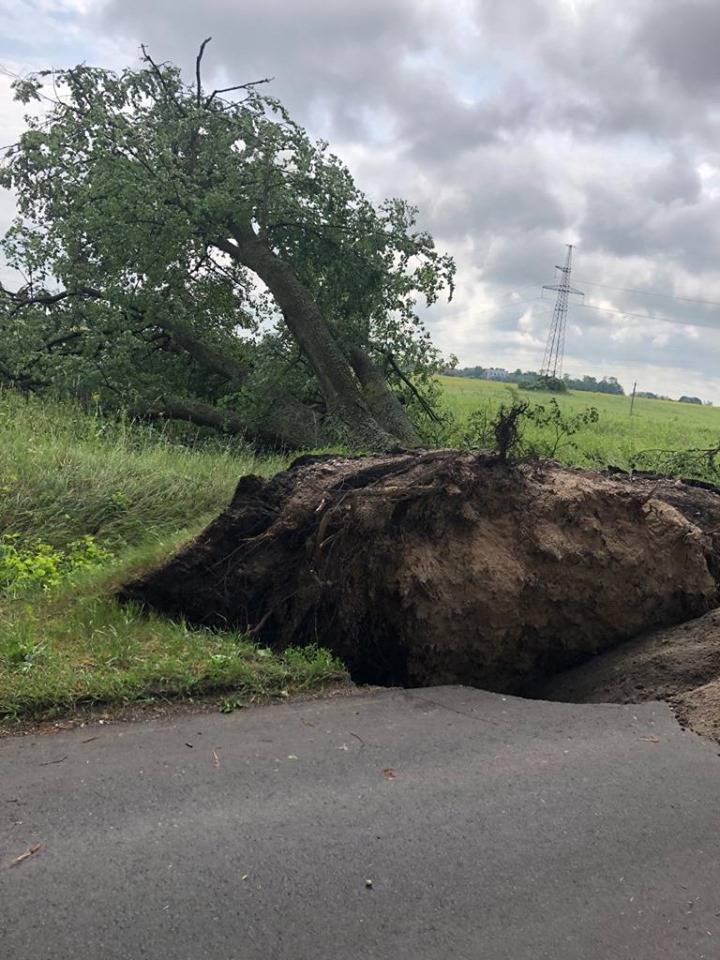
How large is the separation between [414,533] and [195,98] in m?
10.9

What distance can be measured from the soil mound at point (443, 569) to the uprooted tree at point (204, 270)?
5888 mm

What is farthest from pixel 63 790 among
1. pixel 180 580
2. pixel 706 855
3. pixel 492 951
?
pixel 706 855

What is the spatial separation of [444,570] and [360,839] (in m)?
2.14

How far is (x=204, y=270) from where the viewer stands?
1353 centimetres

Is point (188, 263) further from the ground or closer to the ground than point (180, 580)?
further from the ground

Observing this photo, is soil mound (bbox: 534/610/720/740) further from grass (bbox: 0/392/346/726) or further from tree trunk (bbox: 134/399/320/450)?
tree trunk (bbox: 134/399/320/450)

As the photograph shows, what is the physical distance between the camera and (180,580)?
5.04 metres

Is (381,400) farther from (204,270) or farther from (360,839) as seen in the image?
(360,839)

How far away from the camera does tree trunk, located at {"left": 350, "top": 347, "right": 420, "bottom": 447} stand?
1171 centimetres

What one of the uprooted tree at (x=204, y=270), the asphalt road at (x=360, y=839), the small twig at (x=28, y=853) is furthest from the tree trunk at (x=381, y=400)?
the small twig at (x=28, y=853)

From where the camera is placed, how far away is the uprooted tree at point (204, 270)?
37.9ft

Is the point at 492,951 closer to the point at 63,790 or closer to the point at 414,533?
the point at 63,790

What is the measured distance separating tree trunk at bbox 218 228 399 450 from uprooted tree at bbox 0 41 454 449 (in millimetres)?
26

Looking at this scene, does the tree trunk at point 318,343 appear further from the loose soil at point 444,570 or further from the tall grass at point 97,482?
the loose soil at point 444,570
